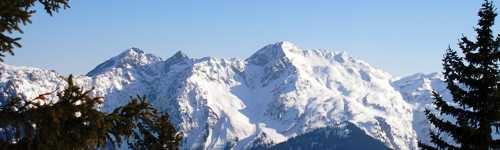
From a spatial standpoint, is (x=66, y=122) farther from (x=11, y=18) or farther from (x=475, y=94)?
(x=475, y=94)

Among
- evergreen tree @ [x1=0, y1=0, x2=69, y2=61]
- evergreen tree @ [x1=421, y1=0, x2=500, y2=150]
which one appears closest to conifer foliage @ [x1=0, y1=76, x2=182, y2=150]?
evergreen tree @ [x1=0, y1=0, x2=69, y2=61]

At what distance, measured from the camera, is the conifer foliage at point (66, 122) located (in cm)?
1088

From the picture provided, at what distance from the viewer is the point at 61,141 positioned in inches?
438

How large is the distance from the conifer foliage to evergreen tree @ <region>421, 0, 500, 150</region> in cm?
1440

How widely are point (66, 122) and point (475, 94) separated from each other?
53.9 ft

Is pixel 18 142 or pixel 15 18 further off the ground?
pixel 15 18

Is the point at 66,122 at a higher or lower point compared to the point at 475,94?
lower

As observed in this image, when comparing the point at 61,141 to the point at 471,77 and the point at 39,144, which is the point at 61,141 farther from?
the point at 471,77

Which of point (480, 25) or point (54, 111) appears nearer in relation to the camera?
point (54, 111)

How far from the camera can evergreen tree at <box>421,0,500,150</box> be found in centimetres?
2325

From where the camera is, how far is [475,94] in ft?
77.7

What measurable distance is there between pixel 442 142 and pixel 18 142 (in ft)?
55.2

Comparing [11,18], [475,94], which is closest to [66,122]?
[11,18]

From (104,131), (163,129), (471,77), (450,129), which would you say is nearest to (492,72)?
(471,77)
